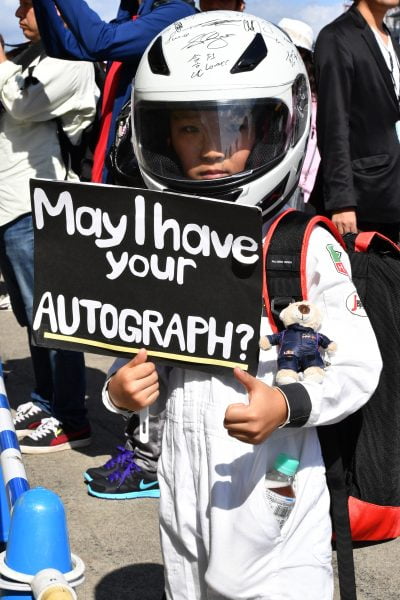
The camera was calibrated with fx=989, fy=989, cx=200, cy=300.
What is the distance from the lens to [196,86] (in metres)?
2.29

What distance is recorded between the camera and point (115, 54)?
3818mm

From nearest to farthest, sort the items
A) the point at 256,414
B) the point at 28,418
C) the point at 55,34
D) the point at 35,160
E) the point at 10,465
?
the point at 256,414
the point at 10,465
the point at 55,34
the point at 35,160
the point at 28,418

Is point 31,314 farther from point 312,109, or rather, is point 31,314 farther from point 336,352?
point 336,352

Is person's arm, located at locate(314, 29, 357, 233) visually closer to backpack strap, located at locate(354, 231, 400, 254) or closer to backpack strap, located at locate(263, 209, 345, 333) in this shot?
backpack strap, located at locate(354, 231, 400, 254)

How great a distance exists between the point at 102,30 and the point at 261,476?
2.21 meters

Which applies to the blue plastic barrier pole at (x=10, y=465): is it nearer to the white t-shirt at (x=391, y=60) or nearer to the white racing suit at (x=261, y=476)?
the white racing suit at (x=261, y=476)

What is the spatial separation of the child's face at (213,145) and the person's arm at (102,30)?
1536mm

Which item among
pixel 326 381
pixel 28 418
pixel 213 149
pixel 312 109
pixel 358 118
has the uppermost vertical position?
pixel 213 149

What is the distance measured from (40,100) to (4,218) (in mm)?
579

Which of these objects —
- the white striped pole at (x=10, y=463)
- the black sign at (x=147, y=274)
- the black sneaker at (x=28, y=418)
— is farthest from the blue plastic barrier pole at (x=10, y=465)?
the black sneaker at (x=28, y=418)

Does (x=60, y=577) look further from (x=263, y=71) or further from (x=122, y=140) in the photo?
(x=122, y=140)

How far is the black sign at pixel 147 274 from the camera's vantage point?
2.14 meters

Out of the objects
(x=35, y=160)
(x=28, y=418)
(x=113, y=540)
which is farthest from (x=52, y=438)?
(x=35, y=160)

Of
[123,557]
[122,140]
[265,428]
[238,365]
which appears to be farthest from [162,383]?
[123,557]
